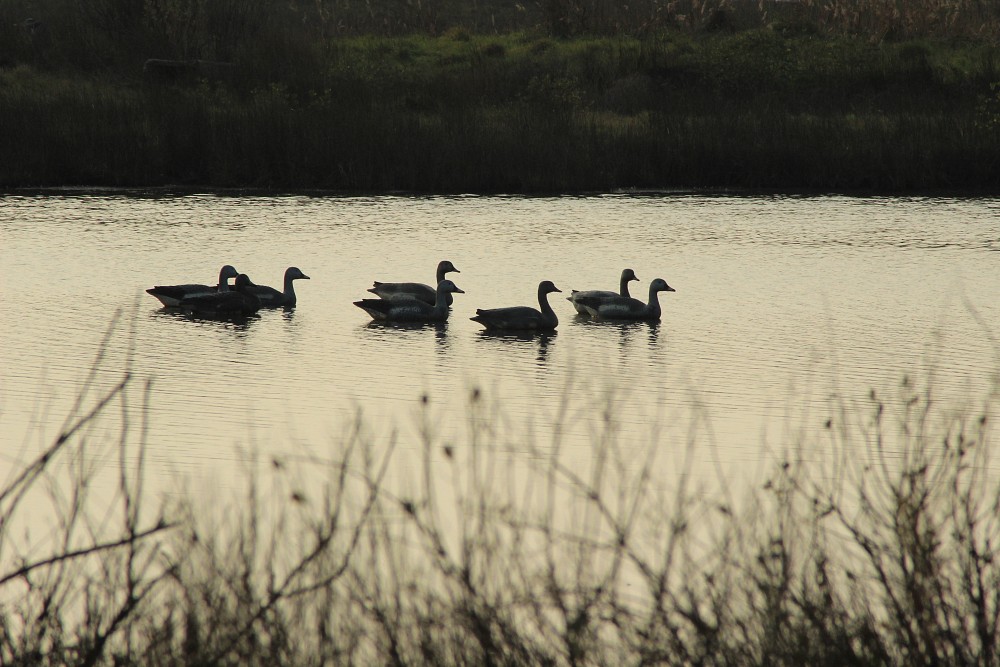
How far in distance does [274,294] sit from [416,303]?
1594 millimetres

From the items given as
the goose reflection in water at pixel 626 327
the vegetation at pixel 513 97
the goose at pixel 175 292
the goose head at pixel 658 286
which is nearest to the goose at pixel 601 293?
the goose reflection in water at pixel 626 327

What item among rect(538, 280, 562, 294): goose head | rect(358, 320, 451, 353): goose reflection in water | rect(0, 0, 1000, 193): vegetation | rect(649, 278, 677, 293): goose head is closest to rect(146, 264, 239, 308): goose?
rect(358, 320, 451, 353): goose reflection in water

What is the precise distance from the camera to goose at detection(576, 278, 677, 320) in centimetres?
1305

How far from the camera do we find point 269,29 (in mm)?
31391

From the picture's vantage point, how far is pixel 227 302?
13.2m

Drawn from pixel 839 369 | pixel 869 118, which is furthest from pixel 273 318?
pixel 869 118

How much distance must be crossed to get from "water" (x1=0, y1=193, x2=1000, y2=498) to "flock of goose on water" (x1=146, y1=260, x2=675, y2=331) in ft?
0.60

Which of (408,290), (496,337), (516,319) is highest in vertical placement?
(408,290)

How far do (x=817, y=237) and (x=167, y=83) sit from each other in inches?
611

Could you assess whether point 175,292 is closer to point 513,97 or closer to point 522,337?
point 522,337

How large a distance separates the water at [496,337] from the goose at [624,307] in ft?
0.45

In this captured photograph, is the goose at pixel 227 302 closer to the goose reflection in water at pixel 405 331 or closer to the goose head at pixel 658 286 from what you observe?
the goose reflection in water at pixel 405 331

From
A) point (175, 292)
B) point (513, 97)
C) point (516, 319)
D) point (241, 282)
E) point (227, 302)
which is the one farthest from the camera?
point (513, 97)

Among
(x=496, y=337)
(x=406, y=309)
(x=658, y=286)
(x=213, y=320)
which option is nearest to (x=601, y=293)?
(x=658, y=286)
